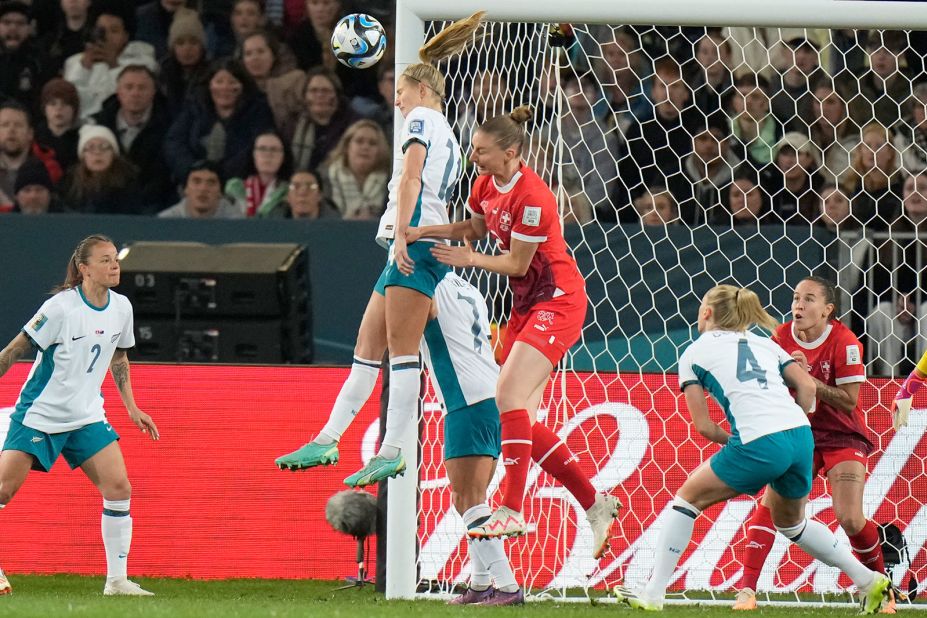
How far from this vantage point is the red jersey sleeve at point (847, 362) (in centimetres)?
716

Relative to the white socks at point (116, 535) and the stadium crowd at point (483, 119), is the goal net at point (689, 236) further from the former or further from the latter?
the white socks at point (116, 535)

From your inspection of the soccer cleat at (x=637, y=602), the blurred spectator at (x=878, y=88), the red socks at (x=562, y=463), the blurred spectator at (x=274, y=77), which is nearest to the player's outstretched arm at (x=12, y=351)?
the red socks at (x=562, y=463)

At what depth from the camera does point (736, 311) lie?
255 inches

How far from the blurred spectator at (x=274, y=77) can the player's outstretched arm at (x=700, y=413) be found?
255 inches

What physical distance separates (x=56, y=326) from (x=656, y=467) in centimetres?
347

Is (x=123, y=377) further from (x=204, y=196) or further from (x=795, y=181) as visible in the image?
(x=795, y=181)

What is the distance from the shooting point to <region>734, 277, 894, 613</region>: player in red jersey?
23.4 feet

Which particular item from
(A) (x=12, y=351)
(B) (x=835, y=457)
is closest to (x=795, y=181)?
(B) (x=835, y=457)

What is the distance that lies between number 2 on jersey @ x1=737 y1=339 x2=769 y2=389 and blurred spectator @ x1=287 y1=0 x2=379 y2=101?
656 centimetres

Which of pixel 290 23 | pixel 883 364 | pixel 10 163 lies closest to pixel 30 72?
pixel 10 163

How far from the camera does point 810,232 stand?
30.2 ft

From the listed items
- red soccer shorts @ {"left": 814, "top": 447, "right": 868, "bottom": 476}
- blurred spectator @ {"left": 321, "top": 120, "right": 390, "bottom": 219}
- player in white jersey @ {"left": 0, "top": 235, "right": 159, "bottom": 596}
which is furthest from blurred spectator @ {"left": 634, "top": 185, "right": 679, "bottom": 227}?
player in white jersey @ {"left": 0, "top": 235, "right": 159, "bottom": 596}

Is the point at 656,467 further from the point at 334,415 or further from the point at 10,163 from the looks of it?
the point at 10,163

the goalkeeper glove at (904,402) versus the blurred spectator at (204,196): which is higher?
the blurred spectator at (204,196)
